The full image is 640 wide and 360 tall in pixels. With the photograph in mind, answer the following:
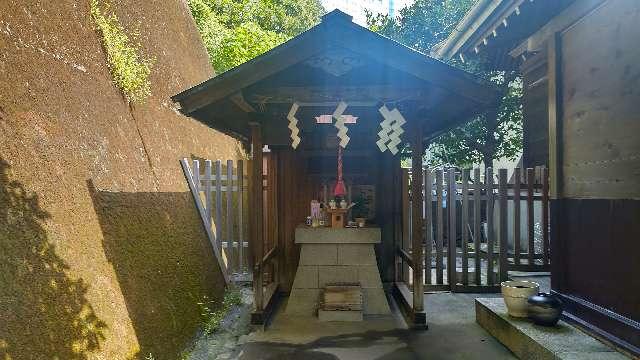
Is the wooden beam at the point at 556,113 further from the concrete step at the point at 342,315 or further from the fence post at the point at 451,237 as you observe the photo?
the concrete step at the point at 342,315

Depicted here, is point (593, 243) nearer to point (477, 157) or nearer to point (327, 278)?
point (327, 278)

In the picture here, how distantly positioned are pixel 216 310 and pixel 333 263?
2411 millimetres

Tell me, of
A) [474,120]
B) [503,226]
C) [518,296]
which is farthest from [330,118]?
[474,120]

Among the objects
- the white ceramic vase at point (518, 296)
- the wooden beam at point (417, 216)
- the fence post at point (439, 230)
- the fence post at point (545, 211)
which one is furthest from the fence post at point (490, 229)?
the white ceramic vase at point (518, 296)

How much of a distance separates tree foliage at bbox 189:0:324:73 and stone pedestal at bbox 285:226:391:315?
33.3ft

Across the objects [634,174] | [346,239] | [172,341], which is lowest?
[172,341]

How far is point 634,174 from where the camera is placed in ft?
13.1

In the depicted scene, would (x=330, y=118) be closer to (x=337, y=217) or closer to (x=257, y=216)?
(x=337, y=217)

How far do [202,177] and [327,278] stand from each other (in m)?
3.67

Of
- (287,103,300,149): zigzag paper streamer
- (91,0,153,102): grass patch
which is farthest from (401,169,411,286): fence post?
(91,0,153,102): grass patch

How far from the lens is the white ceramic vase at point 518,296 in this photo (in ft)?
16.8

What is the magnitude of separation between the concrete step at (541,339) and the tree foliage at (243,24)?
12.6 m

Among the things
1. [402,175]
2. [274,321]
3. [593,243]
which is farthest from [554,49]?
[274,321]

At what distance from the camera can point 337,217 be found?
7.40m
